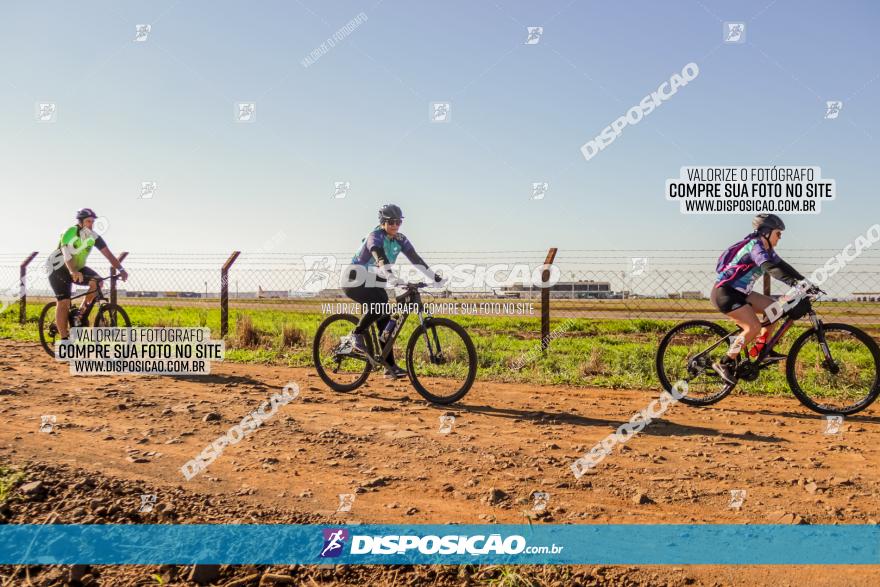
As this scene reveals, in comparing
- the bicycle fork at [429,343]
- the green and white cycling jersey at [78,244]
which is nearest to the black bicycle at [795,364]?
the bicycle fork at [429,343]

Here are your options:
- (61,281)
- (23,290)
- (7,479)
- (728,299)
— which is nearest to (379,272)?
(728,299)

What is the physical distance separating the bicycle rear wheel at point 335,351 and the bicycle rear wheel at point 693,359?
3.74 metres

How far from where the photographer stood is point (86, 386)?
7.60 metres

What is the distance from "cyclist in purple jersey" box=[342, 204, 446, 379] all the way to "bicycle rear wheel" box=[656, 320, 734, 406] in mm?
2870

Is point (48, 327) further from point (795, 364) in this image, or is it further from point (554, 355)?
point (795, 364)

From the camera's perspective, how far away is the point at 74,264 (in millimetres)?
9438

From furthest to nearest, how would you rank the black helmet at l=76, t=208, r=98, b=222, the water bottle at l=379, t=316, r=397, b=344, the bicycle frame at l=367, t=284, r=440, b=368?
1. the black helmet at l=76, t=208, r=98, b=222
2. the water bottle at l=379, t=316, r=397, b=344
3. the bicycle frame at l=367, t=284, r=440, b=368

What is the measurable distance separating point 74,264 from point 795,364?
33.7ft

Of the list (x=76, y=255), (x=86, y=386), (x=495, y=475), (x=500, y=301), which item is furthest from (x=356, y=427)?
(x=500, y=301)

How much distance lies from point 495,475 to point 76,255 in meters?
8.28

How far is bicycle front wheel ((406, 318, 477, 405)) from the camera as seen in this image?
6.96 m

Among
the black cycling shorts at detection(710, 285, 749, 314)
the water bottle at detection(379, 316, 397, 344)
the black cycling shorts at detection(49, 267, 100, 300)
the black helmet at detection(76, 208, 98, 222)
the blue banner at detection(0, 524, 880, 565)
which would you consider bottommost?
the blue banner at detection(0, 524, 880, 565)

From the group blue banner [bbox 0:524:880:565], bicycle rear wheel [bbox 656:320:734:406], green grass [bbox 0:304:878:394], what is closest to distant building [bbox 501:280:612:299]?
green grass [bbox 0:304:878:394]

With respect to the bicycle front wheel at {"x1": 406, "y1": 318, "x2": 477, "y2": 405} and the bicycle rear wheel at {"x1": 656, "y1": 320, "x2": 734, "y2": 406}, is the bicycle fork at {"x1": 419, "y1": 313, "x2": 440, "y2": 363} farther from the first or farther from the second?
the bicycle rear wheel at {"x1": 656, "y1": 320, "x2": 734, "y2": 406}
